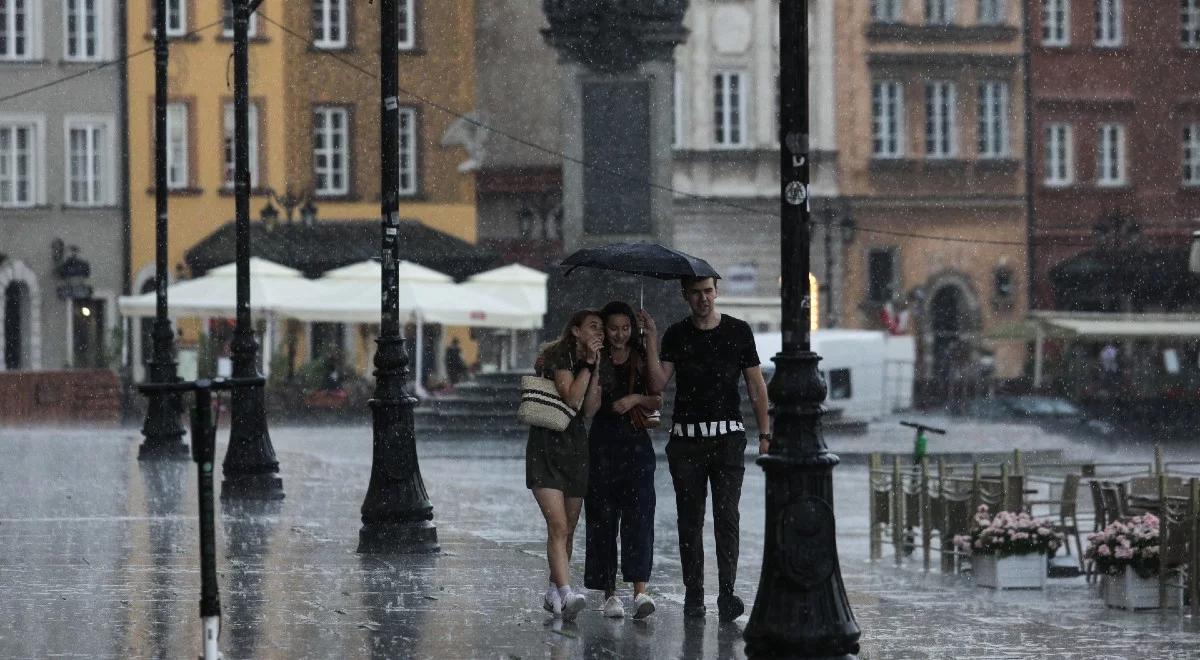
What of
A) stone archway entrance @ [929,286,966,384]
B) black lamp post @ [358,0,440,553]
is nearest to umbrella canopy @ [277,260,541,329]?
stone archway entrance @ [929,286,966,384]

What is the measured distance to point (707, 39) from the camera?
61250 mm

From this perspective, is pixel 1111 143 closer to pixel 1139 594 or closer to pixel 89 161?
pixel 89 161

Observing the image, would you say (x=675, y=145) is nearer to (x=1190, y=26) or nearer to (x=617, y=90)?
(x=1190, y=26)

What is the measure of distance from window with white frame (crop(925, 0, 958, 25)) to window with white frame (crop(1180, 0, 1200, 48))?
636cm

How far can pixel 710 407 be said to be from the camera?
12.6 m

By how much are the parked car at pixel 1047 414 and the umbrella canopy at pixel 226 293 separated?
1359cm

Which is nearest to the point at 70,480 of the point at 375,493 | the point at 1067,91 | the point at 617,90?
the point at 375,493

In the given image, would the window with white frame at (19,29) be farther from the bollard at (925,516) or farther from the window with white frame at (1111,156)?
the bollard at (925,516)

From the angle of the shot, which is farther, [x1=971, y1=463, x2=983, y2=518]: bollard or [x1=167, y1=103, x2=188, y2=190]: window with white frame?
[x1=167, y1=103, x2=188, y2=190]: window with white frame

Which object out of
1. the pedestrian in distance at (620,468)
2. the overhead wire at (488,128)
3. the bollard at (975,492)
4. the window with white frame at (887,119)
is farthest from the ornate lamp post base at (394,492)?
the window with white frame at (887,119)

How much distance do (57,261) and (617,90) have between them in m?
24.8

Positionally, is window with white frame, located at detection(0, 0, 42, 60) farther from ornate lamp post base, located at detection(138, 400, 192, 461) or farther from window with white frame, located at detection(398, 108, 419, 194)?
ornate lamp post base, located at detection(138, 400, 192, 461)

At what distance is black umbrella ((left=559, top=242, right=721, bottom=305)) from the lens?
1277 centimetres

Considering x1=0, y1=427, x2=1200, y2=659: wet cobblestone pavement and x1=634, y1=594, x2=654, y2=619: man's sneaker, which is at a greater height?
x1=634, y1=594, x2=654, y2=619: man's sneaker
